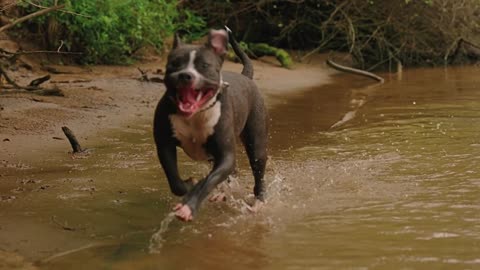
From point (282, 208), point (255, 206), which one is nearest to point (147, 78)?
point (255, 206)

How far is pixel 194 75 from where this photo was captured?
175 inches

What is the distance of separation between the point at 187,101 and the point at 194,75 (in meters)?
0.22

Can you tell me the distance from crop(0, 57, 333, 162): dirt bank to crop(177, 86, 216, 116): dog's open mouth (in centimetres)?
257

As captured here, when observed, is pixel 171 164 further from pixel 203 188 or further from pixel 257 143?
pixel 257 143

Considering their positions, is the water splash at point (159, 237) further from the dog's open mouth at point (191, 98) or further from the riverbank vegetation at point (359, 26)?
the riverbank vegetation at point (359, 26)

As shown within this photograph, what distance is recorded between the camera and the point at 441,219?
5043 millimetres

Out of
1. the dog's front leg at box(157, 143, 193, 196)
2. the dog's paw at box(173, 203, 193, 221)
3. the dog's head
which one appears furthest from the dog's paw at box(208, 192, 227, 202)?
the dog's paw at box(173, 203, 193, 221)

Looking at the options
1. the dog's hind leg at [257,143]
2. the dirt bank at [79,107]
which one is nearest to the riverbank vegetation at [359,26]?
the dirt bank at [79,107]

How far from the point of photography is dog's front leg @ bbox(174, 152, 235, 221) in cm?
439

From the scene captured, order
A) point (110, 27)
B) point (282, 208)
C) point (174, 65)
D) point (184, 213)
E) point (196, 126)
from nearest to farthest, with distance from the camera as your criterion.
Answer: point (184, 213) < point (174, 65) < point (196, 126) < point (282, 208) < point (110, 27)

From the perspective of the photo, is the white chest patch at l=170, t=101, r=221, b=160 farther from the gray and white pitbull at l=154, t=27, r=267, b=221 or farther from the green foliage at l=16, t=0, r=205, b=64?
the green foliage at l=16, t=0, r=205, b=64

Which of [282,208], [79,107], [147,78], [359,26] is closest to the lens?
[282,208]

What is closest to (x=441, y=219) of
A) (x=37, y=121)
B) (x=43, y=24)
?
(x=37, y=121)

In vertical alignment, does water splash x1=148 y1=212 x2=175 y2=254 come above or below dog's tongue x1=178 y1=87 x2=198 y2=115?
below
